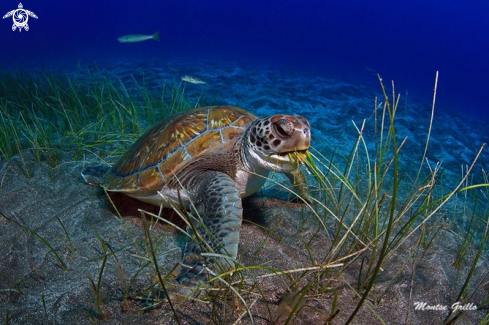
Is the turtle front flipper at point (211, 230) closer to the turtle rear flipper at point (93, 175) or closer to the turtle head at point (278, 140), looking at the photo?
the turtle head at point (278, 140)

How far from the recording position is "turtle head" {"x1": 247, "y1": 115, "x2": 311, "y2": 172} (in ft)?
7.02

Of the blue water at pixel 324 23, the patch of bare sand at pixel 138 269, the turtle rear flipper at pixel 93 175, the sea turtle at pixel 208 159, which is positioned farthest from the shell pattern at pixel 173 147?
the blue water at pixel 324 23

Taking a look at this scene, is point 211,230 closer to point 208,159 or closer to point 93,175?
point 208,159

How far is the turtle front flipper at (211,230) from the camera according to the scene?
4.86 ft

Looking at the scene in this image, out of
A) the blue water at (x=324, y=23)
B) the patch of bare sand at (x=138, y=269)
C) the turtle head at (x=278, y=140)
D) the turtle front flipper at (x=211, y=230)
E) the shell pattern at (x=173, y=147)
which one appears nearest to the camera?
the patch of bare sand at (x=138, y=269)

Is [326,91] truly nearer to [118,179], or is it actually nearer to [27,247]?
[118,179]

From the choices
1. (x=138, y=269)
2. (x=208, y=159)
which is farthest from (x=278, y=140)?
(x=138, y=269)

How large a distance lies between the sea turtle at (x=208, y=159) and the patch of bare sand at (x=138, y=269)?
283 mm

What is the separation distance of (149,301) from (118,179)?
1523 millimetres

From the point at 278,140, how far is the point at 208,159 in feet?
2.49

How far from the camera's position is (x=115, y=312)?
1.33 metres

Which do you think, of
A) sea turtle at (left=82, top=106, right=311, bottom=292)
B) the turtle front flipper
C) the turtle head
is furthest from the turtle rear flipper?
the turtle head

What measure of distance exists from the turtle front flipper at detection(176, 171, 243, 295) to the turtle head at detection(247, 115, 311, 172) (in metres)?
0.40

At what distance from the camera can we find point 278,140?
2.21 metres
